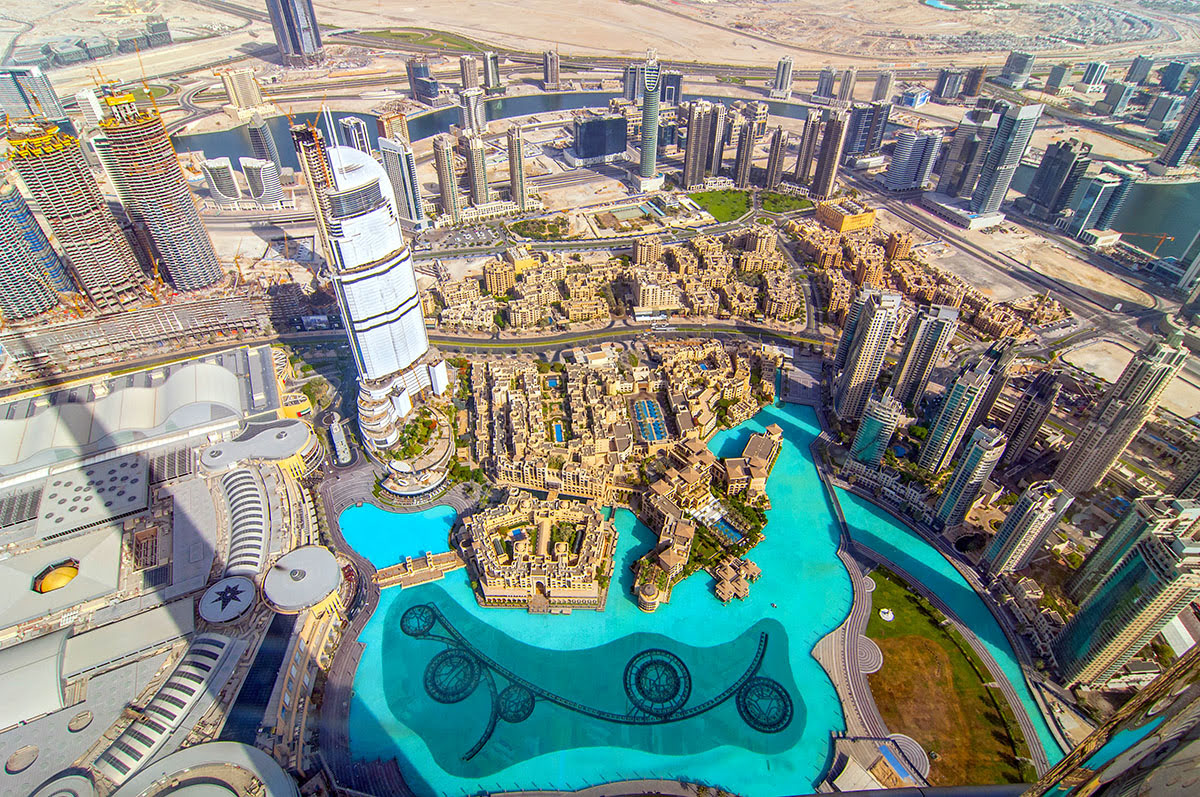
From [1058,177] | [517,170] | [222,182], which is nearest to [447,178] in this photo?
[517,170]

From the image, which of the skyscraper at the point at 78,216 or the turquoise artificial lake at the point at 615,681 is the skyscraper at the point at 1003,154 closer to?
the turquoise artificial lake at the point at 615,681

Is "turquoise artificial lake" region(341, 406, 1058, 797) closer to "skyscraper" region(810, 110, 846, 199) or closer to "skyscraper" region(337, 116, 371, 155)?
"skyscraper" region(337, 116, 371, 155)

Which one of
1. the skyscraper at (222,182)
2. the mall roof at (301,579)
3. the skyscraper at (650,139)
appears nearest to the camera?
the mall roof at (301,579)

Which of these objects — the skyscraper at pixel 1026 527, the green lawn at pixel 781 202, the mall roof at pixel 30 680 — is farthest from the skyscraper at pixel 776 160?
the mall roof at pixel 30 680

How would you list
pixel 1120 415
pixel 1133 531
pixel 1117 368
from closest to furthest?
1. pixel 1133 531
2. pixel 1120 415
3. pixel 1117 368

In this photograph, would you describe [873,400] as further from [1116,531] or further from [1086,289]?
[1086,289]

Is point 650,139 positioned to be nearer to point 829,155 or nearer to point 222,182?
point 829,155
